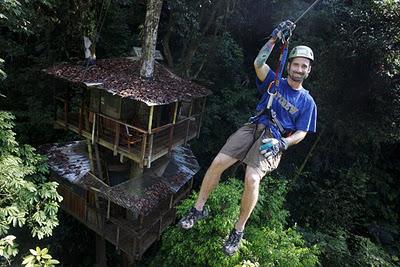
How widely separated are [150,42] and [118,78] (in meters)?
1.40

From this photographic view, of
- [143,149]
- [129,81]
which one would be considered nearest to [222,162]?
[143,149]

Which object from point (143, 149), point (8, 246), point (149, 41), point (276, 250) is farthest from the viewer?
point (149, 41)

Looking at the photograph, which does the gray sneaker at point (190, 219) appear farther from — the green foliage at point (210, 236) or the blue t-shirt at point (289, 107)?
the green foliage at point (210, 236)

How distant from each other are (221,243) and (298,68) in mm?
4501

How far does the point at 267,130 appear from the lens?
4031mm

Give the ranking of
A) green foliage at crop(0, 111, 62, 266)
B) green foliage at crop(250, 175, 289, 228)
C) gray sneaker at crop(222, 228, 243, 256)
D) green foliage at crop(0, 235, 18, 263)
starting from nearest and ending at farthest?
green foliage at crop(0, 235, 18, 263) < gray sneaker at crop(222, 228, 243, 256) < green foliage at crop(0, 111, 62, 266) < green foliage at crop(250, 175, 289, 228)

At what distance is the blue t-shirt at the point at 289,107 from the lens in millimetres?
4035

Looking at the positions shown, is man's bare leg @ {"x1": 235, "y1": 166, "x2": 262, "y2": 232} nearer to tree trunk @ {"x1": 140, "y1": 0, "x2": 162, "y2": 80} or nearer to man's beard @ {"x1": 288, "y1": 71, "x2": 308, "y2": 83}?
man's beard @ {"x1": 288, "y1": 71, "x2": 308, "y2": 83}

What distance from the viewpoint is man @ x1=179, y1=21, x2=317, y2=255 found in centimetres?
388

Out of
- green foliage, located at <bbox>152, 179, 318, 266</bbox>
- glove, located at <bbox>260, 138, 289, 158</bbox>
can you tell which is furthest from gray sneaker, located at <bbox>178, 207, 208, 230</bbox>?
green foliage, located at <bbox>152, 179, 318, 266</bbox>

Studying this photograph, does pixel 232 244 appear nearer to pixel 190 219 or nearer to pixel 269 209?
Result: pixel 190 219

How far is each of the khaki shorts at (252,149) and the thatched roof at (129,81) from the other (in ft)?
14.1

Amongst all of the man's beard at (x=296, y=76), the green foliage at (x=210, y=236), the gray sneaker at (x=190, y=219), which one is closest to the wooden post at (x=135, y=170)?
the green foliage at (x=210, y=236)

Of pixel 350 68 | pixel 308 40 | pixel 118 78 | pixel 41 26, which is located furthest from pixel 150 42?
pixel 350 68
